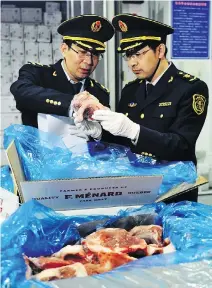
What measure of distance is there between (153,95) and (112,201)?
622 mm

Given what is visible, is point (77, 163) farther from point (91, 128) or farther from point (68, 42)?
point (68, 42)

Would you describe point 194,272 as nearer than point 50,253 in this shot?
Yes

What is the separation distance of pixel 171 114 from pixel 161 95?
100mm

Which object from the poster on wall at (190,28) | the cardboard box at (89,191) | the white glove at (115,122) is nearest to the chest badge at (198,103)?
the white glove at (115,122)

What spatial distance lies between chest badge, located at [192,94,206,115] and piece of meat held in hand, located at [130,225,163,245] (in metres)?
0.61

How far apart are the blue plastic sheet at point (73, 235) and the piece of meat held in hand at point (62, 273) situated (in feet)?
0.14

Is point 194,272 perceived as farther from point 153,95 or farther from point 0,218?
point 153,95

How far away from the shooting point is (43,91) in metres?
1.29

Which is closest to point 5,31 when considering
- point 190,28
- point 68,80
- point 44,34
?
point 44,34

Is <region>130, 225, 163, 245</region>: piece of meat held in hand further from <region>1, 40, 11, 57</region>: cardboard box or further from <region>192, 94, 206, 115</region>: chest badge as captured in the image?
<region>1, 40, 11, 57</region>: cardboard box

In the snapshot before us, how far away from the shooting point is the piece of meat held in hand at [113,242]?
77cm

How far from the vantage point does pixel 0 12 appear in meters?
3.08

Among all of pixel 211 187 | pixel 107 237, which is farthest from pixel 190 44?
pixel 107 237

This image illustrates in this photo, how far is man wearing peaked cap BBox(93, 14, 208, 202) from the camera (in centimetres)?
128
